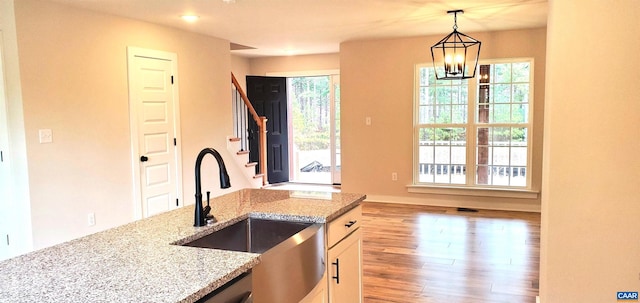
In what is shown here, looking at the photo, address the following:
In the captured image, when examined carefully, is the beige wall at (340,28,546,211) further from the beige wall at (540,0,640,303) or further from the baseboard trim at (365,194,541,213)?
the beige wall at (540,0,640,303)

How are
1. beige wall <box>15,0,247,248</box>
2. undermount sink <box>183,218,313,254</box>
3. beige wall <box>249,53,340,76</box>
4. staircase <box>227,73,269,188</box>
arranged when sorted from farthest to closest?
beige wall <box>249,53,340,76</box> → staircase <box>227,73,269,188</box> → beige wall <box>15,0,247,248</box> → undermount sink <box>183,218,313,254</box>

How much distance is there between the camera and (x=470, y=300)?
324 cm

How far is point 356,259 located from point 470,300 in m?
1.17

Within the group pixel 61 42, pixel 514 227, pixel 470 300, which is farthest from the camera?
pixel 514 227

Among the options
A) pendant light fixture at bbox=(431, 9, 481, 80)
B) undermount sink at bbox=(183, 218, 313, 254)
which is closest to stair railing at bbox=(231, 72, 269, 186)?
pendant light fixture at bbox=(431, 9, 481, 80)

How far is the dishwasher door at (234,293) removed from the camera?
1.36 meters

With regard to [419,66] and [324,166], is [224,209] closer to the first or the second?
[419,66]

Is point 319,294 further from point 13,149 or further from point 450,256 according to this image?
point 13,149

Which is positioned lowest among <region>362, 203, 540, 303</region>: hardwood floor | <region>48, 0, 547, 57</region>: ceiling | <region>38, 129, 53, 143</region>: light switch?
<region>362, 203, 540, 303</region>: hardwood floor

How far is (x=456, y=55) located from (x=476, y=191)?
81.3 inches

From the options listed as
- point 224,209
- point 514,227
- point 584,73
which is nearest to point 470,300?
point 584,73

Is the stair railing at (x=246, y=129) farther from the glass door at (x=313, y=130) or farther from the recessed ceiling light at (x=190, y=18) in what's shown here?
the recessed ceiling light at (x=190, y=18)

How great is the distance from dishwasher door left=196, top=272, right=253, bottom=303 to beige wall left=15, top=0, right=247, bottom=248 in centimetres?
329

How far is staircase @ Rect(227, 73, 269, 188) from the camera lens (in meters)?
6.71
